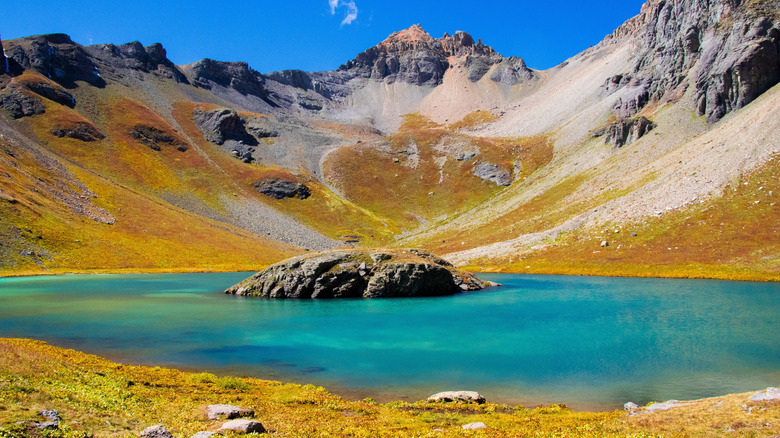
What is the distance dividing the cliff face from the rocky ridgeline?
9407cm

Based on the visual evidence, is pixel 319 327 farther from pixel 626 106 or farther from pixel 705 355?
pixel 626 106

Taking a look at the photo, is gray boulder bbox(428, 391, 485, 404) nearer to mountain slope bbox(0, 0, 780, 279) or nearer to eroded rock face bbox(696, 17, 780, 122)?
mountain slope bbox(0, 0, 780, 279)

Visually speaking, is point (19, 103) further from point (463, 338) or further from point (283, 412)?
point (283, 412)

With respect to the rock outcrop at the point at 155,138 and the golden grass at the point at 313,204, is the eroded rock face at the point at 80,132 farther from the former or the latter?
the golden grass at the point at 313,204

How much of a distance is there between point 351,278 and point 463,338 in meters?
27.7

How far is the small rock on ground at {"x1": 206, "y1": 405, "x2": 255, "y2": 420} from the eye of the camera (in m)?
14.6

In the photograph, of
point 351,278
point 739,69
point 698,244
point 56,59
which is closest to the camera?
point 351,278

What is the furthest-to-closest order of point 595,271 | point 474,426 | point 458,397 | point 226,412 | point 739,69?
point 739,69
point 595,271
point 458,397
point 226,412
point 474,426

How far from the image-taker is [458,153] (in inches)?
7367

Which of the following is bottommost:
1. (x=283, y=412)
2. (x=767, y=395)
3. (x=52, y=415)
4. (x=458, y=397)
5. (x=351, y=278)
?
(x=283, y=412)

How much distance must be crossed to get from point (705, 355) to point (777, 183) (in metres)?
69.3

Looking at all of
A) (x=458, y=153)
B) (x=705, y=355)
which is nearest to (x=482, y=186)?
(x=458, y=153)

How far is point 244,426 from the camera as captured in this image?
1277cm

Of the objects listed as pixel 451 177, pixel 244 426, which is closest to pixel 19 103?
pixel 451 177
